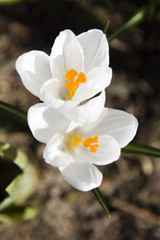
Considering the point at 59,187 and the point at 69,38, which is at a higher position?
the point at 69,38

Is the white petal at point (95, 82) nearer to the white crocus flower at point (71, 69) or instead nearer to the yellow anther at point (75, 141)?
the white crocus flower at point (71, 69)

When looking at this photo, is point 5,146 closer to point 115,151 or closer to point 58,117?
point 58,117

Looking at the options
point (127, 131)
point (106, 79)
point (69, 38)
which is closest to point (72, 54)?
point (69, 38)

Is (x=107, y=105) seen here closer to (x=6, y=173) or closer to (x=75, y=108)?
(x=6, y=173)

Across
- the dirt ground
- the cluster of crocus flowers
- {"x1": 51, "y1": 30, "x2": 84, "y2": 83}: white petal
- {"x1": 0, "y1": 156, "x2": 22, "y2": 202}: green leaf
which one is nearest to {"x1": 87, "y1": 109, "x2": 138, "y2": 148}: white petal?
the cluster of crocus flowers

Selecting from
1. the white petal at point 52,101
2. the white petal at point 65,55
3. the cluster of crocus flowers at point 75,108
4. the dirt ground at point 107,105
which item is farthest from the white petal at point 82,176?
the dirt ground at point 107,105

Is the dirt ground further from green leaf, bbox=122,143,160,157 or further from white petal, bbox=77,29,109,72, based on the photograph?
white petal, bbox=77,29,109,72

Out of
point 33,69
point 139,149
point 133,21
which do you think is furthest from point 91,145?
point 133,21
